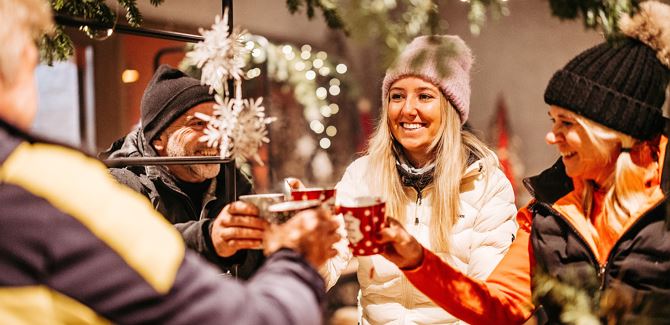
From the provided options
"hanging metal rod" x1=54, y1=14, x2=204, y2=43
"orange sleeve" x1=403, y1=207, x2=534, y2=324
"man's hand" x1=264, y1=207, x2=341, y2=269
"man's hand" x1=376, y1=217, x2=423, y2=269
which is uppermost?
"hanging metal rod" x1=54, y1=14, x2=204, y2=43

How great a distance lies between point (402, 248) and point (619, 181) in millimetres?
524

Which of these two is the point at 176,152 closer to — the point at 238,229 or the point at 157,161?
→ the point at 157,161

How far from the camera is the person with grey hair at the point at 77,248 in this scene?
2.37 feet

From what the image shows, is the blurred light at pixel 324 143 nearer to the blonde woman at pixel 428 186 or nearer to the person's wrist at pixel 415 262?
the blonde woman at pixel 428 186

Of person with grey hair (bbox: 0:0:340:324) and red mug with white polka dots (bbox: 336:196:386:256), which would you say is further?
red mug with white polka dots (bbox: 336:196:386:256)

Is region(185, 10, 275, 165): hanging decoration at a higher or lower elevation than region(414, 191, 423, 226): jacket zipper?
higher

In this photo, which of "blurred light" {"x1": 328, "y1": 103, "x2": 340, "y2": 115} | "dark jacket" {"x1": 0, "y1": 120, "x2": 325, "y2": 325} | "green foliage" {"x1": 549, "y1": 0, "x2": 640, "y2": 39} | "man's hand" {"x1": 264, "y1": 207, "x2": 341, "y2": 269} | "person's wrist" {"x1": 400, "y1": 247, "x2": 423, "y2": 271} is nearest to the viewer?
"dark jacket" {"x1": 0, "y1": 120, "x2": 325, "y2": 325}

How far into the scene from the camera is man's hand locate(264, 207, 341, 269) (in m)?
0.99

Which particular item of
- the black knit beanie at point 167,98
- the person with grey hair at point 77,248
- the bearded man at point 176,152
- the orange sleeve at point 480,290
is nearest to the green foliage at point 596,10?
the orange sleeve at point 480,290

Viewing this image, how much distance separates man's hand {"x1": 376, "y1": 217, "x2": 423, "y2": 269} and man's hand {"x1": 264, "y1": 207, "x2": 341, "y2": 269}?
0.38 meters

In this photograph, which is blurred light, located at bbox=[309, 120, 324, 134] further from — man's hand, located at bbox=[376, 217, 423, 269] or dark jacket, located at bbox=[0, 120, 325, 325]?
dark jacket, located at bbox=[0, 120, 325, 325]

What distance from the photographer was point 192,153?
1989mm

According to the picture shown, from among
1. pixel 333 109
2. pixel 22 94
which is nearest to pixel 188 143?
pixel 22 94

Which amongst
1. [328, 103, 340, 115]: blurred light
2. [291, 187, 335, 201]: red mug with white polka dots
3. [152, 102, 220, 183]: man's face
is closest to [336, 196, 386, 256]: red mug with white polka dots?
[291, 187, 335, 201]: red mug with white polka dots
